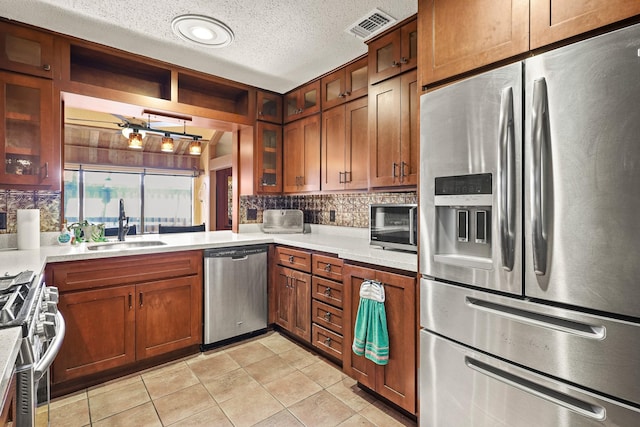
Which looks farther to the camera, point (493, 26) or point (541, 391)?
point (493, 26)

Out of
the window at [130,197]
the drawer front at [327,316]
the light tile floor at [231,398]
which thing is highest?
the window at [130,197]

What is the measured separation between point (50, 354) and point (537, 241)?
1.75 meters

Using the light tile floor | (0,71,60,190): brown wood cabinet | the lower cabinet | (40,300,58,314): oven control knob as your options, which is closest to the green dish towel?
the light tile floor

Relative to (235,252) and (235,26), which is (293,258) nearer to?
(235,252)

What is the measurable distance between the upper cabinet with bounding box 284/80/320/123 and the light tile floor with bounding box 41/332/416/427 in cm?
229

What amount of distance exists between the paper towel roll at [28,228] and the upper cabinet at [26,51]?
3.19ft

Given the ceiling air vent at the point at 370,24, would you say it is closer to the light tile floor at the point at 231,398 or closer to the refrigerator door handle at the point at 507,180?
the refrigerator door handle at the point at 507,180

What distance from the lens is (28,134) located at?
7.51 feet

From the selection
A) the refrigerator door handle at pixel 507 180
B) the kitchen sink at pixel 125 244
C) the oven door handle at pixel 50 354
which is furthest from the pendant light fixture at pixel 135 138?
the refrigerator door handle at pixel 507 180

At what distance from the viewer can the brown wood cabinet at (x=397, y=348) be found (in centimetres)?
181

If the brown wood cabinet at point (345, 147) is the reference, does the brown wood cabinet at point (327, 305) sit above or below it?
below

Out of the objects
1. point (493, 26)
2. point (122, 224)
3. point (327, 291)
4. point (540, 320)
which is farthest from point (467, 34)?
point (122, 224)

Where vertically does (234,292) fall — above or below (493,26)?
below

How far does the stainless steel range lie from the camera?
0.91 meters
